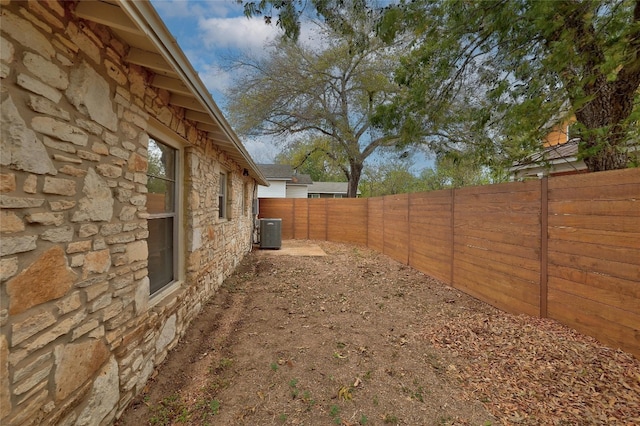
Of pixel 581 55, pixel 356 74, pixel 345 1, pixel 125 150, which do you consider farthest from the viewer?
pixel 356 74

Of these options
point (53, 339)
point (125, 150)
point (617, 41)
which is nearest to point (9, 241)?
point (53, 339)

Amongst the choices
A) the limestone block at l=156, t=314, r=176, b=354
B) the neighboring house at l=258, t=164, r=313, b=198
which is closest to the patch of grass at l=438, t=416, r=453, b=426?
the limestone block at l=156, t=314, r=176, b=354

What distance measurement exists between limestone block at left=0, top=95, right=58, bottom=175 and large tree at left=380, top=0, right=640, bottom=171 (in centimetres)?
410

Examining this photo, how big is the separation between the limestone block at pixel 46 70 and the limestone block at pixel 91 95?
0.06 m

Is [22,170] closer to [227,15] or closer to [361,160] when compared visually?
[227,15]

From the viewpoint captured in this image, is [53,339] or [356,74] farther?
[356,74]

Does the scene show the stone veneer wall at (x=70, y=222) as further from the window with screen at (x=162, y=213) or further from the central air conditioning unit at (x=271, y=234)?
the central air conditioning unit at (x=271, y=234)

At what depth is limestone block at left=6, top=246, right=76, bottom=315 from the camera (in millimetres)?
1507

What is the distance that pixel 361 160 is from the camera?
1510cm

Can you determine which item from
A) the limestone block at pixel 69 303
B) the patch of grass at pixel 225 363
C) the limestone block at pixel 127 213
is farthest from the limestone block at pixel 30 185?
the patch of grass at pixel 225 363

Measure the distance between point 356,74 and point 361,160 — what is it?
3.94 m

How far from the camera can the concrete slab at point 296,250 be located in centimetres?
985

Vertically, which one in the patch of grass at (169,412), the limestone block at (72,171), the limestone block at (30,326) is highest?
the limestone block at (72,171)

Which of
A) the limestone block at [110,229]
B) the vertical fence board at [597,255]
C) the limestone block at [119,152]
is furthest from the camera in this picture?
the vertical fence board at [597,255]
